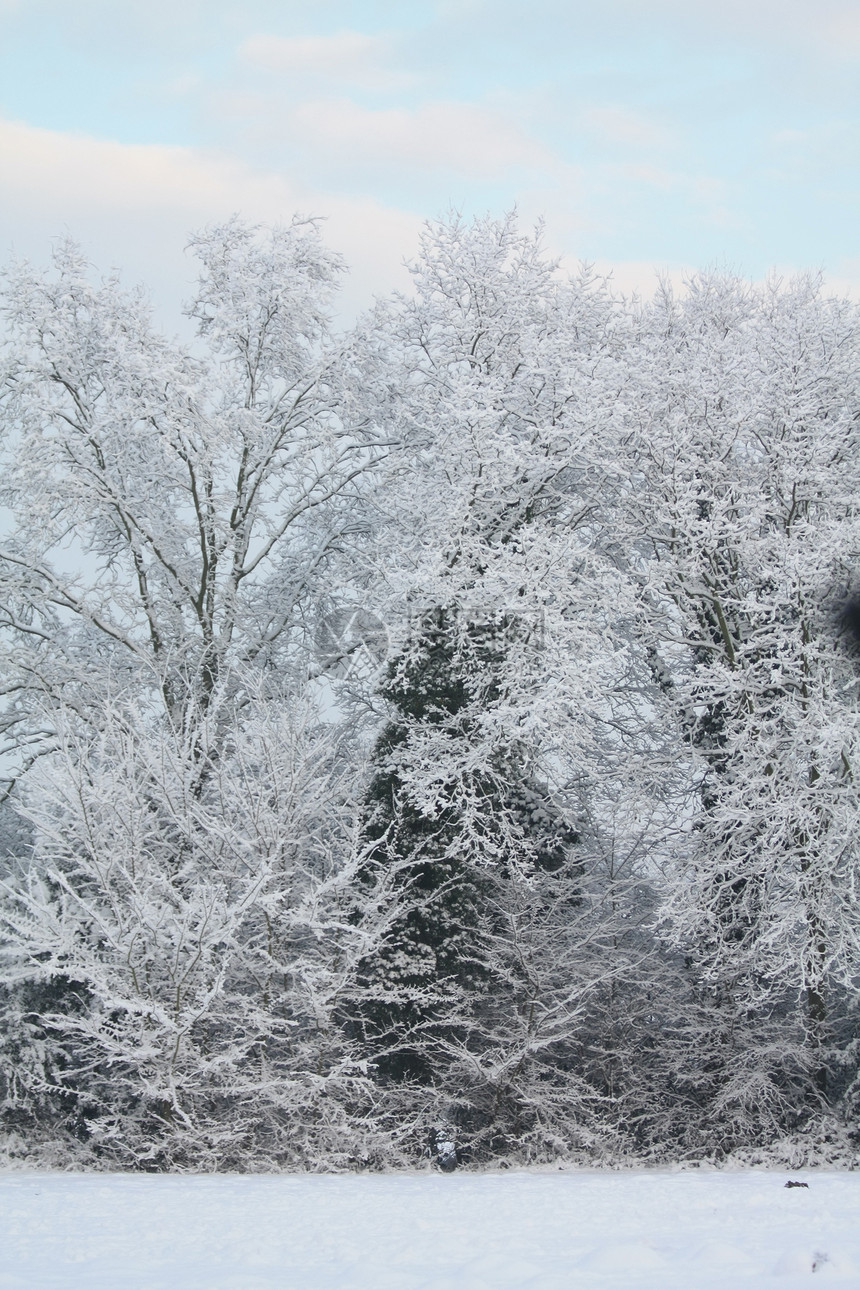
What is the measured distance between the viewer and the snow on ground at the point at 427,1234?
5.80 metres

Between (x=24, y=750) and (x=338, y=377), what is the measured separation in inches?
301

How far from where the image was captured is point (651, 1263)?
5980 mm

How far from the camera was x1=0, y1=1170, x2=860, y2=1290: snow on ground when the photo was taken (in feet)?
19.0

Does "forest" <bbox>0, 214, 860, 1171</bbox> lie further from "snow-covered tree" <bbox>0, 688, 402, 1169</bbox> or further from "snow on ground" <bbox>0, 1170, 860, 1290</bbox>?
"snow on ground" <bbox>0, 1170, 860, 1290</bbox>

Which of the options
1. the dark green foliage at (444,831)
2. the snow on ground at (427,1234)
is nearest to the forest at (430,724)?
the dark green foliage at (444,831)

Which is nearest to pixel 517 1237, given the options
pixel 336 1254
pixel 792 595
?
pixel 336 1254

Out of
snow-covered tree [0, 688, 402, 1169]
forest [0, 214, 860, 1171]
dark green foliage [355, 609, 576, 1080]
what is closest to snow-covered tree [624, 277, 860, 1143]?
forest [0, 214, 860, 1171]

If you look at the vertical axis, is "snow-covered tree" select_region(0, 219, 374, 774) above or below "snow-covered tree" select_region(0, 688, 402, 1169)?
above

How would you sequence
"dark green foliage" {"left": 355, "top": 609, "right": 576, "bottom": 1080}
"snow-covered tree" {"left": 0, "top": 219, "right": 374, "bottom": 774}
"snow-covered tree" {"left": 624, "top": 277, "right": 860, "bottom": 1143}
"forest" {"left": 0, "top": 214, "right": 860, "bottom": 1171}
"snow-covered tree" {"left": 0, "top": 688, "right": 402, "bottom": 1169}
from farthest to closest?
"snow-covered tree" {"left": 0, "top": 219, "right": 374, "bottom": 774}, "snow-covered tree" {"left": 624, "top": 277, "right": 860, "bottom": 1143}, "dark green foliage" {"left": 355, "top": 609, "right": 576, "bottom": 1080}, "forest" {"left": 0, "top": 214, "right": 860, "bottom": 1171}, "snow-covered tree" {"left": 0, "top": 688, "right": 402, "bottom": 1169}

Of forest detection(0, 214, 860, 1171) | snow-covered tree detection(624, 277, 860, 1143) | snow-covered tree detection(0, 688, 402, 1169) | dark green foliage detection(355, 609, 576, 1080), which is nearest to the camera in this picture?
snow-covered tree detection(0, 688, 402, 1169)

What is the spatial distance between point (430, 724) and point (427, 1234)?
8.55 m

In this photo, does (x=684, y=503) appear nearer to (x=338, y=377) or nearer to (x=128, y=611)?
(x=338, y=377)

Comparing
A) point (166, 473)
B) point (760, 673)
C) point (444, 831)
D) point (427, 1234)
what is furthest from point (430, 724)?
point (427, 1234)

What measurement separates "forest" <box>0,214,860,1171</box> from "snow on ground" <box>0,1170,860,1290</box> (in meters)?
3.07
